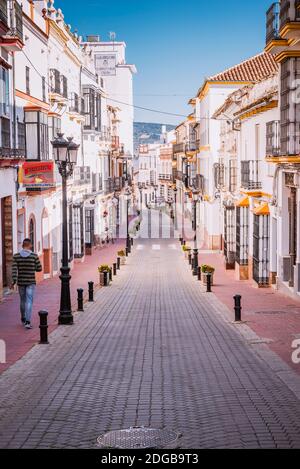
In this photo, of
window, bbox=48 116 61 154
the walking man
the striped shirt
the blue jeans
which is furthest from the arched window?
the striped shirt

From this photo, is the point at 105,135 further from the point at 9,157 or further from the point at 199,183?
the point at 9,157

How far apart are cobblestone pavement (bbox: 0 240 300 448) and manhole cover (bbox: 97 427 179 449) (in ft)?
0.45

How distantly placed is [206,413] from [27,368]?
3.73m

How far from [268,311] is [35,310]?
5.77m

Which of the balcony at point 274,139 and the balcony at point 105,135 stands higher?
the balcony at point 105,135

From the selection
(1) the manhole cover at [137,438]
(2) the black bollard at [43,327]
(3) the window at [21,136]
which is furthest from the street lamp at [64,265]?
(1) the manhole cover at [137,438]

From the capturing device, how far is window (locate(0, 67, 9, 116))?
20828 mm

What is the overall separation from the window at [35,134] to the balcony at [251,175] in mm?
7155

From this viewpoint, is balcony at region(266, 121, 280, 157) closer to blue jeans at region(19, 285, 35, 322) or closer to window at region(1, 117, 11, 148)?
window at region(1, 117, 11, 148)

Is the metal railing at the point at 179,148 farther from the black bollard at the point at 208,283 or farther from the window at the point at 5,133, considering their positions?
the window at the point at 5,133

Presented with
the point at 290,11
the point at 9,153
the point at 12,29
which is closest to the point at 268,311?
the point at 290,11

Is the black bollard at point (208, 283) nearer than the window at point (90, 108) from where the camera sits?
Yes

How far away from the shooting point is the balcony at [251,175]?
26.4 m
